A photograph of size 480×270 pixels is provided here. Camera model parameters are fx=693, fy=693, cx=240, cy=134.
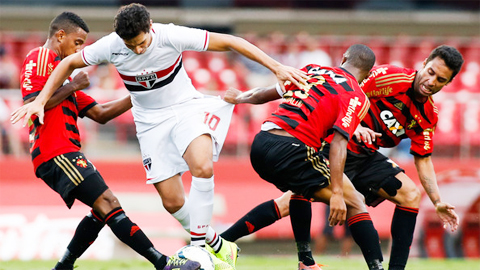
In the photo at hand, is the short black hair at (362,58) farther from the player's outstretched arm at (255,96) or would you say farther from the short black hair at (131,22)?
the short black hair at (131,22)

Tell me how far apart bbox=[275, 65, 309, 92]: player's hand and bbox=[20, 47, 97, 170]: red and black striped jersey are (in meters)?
1.99

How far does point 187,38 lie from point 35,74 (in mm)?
1460

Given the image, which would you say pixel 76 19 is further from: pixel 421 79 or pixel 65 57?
pixel 421 79

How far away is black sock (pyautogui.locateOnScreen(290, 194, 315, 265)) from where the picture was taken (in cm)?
650

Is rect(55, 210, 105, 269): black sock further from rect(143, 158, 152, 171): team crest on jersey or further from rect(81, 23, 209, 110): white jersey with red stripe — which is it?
rect(81, 23, 209, 110): white jersey with red stripe

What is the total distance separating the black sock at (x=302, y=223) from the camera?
650cm

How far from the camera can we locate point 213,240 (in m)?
6.53

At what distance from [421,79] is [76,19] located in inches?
131

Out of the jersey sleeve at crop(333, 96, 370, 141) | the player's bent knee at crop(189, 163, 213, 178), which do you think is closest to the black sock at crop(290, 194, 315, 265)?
the player's bent knee at crop(189, 163, 213, 178)

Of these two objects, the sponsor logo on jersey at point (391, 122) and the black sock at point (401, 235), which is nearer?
the black sock at point (401, 235)

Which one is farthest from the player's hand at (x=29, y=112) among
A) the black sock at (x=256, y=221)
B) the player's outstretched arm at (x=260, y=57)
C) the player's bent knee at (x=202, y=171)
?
the black sock at (x=256, y=221)

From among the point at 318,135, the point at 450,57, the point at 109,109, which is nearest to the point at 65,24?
the point at 109,109

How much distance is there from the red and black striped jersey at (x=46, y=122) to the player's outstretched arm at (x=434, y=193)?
3330 mm

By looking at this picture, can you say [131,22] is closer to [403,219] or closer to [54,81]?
[54,81]
